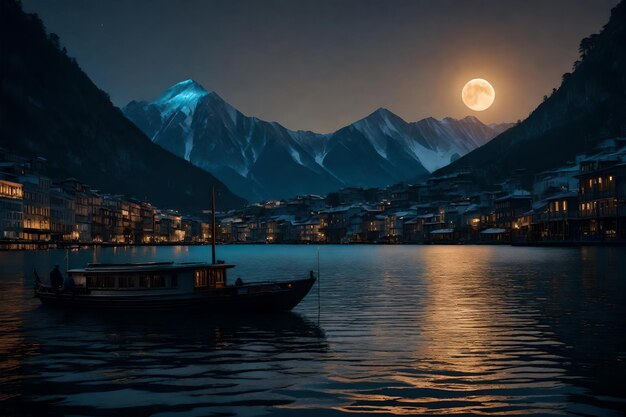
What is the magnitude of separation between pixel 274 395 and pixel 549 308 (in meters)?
22.3

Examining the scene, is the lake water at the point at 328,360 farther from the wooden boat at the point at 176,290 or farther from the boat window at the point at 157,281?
the boat window at the point at 157,281

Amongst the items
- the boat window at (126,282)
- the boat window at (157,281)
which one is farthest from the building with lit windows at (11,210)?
the boat window at (157,281)

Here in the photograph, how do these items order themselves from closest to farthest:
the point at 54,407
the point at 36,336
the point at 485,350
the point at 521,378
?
the point at 54,407
the point at 521,378
the point at 485,350
the point at 36,336

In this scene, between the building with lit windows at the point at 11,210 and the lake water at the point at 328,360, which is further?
the building with lit windows at the point at 11,210

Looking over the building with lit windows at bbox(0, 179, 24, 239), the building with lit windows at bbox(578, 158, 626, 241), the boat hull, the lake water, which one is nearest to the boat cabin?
the boat hull

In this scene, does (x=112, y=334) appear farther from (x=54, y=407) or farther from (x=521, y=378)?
(x=521, y=378)

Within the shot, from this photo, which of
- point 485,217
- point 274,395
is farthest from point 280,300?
point 485,217

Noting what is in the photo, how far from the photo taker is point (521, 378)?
16.6 meters

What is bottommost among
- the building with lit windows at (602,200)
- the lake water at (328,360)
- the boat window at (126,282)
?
the lake water at (328,360)

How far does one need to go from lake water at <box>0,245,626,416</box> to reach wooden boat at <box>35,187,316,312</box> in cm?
84

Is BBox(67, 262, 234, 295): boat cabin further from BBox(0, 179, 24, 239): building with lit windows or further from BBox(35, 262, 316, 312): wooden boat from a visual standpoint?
BBox(0, 179, 24, 239): building with lit windows

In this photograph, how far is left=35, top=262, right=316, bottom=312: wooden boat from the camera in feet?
102

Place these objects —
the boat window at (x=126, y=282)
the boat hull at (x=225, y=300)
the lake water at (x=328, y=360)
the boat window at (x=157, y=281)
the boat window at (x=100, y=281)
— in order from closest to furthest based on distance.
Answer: the lake water at (x=328, y=360)
the boat hull at (x=225, y=300)
the boat window at (x=157, y=281)
the boat window at (x=126, y=282)
the boat window at (x=100, y=281)

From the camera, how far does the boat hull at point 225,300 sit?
30984mm
